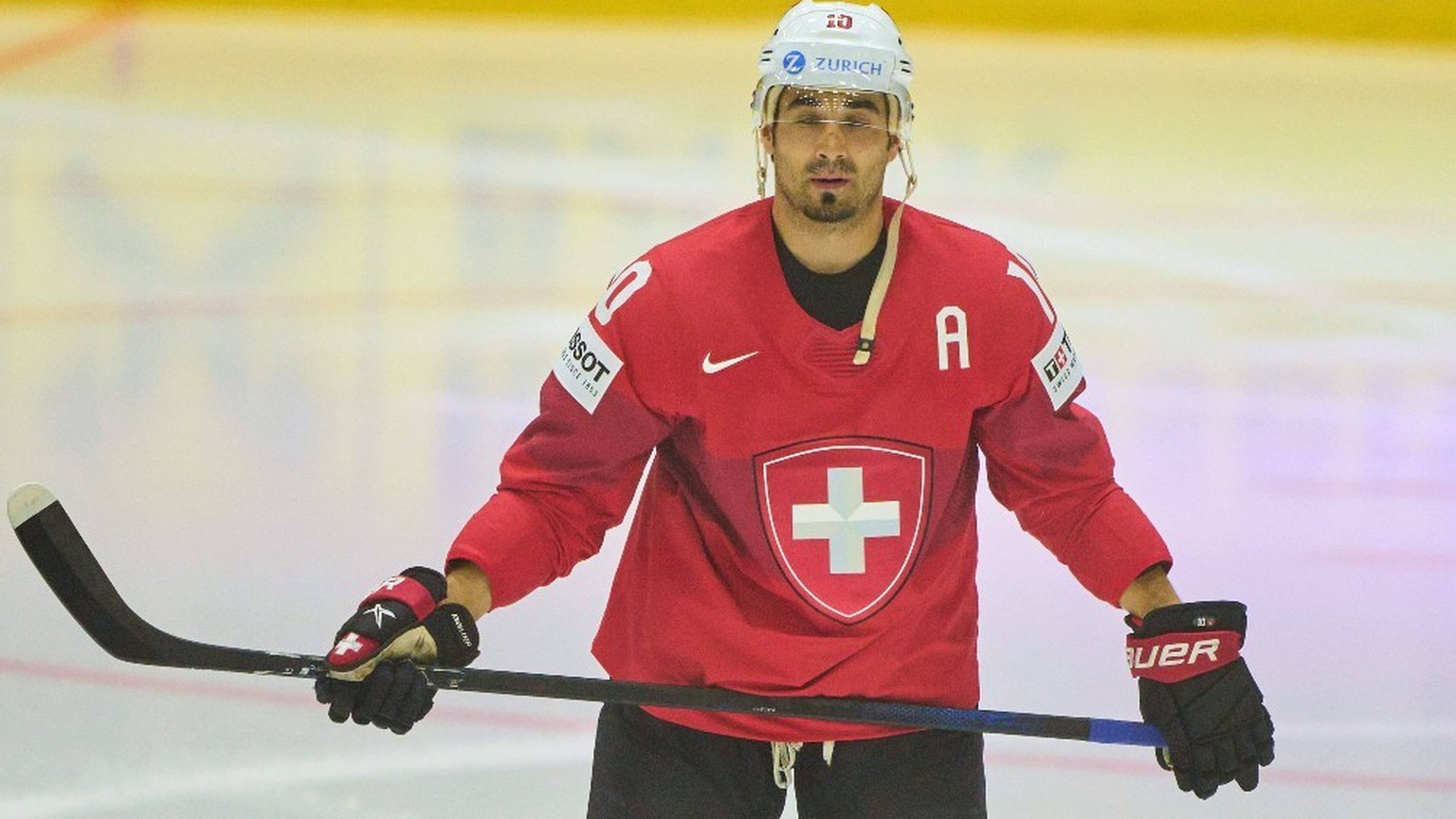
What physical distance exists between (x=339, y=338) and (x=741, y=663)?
2910 millimetres

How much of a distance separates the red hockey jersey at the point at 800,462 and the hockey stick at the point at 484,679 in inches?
2.0

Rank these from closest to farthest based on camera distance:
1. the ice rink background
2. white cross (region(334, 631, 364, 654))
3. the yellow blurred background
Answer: white cross (region(334, 631, 364, 654)) < the ice rink background < the yellow blurred background

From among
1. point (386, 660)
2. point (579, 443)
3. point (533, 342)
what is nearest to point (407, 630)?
point (386, 660)

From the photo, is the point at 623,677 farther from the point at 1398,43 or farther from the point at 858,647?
the point at 1398,43

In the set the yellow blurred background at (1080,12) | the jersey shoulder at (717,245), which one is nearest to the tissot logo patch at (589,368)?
the jersey shoulder at (717,245)

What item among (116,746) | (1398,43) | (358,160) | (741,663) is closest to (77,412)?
(116,746)

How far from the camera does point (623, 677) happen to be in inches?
96.3

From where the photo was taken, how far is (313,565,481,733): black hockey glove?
2.17 meters

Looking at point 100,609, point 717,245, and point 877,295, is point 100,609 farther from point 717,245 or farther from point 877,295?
point 877,295

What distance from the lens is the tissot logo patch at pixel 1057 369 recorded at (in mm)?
2367

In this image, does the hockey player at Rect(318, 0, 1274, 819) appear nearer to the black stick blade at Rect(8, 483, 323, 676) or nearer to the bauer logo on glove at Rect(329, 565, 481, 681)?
the bauer logo on glove at Rect(329, 565, 481, 681)

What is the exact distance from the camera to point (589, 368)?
Result: 2.35 m

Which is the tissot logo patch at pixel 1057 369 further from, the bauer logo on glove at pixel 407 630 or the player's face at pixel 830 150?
the bauer logo on glove at pixel 407 630

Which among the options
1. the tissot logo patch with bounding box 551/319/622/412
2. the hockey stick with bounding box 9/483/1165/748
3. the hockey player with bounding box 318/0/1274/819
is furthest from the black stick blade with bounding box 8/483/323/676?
the tissot logo patch with bounding box 551/319/622/412
